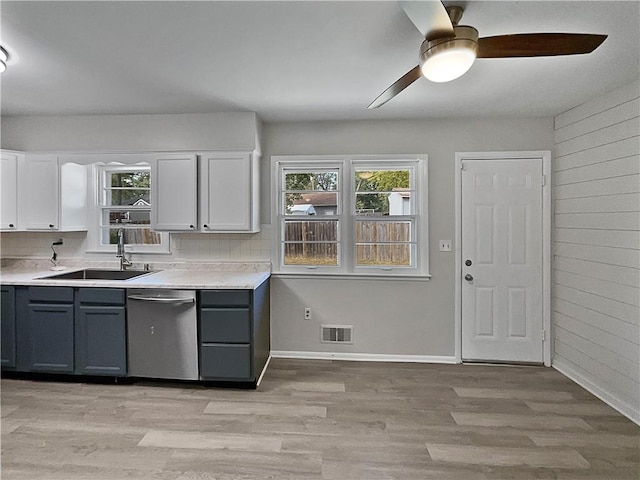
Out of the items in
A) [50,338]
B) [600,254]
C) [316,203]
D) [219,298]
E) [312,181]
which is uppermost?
[312,181]

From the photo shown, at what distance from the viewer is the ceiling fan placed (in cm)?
150

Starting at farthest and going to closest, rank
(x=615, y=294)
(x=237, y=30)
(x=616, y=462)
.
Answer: (x=615, y=294) → (x=616, y=462) → (x=237, y=30)

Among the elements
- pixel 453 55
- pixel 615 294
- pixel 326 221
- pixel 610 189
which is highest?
pixel 453 55

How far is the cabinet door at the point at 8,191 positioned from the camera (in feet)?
10.8

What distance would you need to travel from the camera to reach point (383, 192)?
3557 mm

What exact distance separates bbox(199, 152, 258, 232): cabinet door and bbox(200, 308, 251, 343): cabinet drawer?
0.80 metres

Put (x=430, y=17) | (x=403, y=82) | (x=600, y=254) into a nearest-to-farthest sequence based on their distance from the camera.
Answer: (x=430, y=17) → (x=403, y=82) → (x=600, y=254)

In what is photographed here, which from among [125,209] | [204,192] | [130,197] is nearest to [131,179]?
[130,197]

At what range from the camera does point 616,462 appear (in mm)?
2033

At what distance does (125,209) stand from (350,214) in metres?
2.32

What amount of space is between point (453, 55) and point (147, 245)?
326 cm

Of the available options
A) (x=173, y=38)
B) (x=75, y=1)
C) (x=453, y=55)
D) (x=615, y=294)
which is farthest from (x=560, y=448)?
(x=75, y=1)

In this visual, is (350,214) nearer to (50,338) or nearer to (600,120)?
(600,120)

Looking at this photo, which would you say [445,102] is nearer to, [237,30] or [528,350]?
[237,30]
